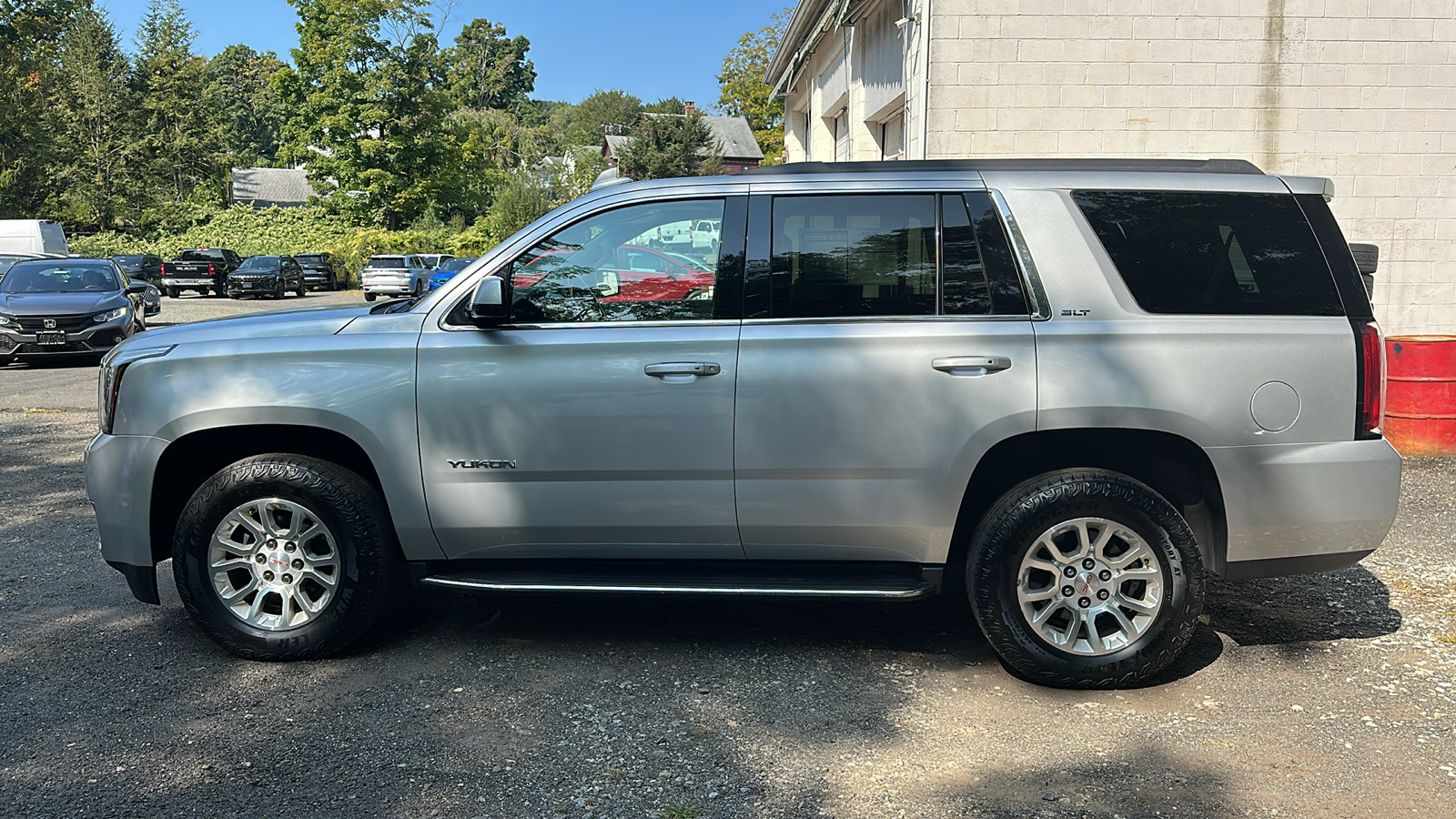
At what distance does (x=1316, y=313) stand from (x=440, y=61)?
5351cm

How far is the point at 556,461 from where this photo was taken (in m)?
4.29

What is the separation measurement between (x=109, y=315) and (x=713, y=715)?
1469cm

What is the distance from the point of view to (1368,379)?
13.5 feet

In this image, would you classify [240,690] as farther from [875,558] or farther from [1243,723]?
[1243,723]

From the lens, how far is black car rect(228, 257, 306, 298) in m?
36.3

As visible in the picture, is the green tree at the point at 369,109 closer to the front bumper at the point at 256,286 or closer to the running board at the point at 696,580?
the front bumper at the point at 256,286

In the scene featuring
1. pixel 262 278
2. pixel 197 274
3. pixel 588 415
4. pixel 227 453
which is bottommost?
pixel 227 453

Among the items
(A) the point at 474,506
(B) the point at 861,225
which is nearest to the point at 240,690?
(A) the point at 474,506

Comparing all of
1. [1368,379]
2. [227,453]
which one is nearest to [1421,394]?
[1368,379]

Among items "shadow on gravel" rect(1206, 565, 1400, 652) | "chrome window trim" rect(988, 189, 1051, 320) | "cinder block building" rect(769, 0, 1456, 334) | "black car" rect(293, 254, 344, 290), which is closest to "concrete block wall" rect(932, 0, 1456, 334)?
"cinder block building" rect(769, 0, 1456, 334)

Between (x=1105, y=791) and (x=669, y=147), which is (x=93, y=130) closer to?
(x=669, y=147)

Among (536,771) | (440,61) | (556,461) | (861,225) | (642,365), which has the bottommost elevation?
(536,771)

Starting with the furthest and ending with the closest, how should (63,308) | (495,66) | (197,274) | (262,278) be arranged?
(495,66)
(197,274)
(262,278)
(63,308)

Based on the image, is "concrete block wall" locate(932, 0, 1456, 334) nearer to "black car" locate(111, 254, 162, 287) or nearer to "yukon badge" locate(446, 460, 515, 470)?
"yukon badge" locate(446, 460, 515, 470)
